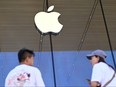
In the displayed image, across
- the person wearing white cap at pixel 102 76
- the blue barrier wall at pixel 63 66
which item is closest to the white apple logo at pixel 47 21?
the blue barrier wall at pixel 63 66

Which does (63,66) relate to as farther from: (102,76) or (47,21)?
(102,76)

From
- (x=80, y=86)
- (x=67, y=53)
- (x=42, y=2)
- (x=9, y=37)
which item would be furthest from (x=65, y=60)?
(x=42, y=2)

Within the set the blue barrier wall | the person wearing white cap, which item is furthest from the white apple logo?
the person wearing white cap

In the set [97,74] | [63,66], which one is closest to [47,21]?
[63,66]

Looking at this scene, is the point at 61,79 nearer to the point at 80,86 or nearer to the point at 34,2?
the point at 80,86

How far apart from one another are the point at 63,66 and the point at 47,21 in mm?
2634

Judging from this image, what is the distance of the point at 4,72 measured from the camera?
7.84m

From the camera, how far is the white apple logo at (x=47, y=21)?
19.3 ft

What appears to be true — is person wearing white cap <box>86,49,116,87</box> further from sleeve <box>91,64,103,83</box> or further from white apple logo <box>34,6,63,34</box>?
white apple logo <box>34,6,63,34</box>

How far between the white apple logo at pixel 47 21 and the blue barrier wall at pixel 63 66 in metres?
1.66

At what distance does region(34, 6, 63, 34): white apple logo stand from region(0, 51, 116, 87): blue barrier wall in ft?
5.44

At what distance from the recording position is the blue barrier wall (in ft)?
25.5

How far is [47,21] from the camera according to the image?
5.93 meters

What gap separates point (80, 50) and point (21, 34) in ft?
5.10
